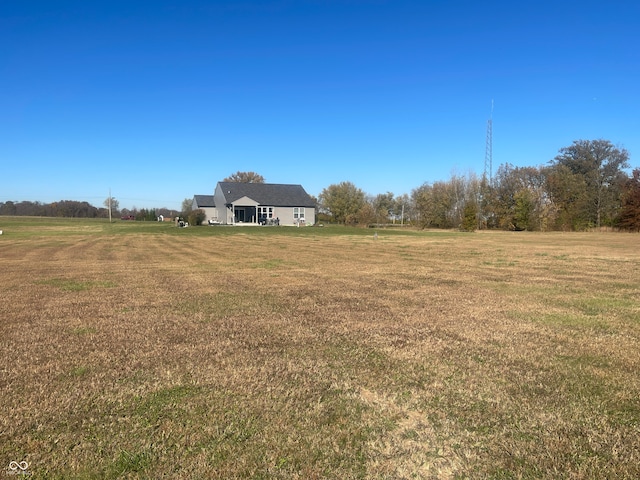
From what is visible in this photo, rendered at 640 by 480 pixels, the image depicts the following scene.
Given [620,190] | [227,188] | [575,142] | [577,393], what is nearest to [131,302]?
[577,393]

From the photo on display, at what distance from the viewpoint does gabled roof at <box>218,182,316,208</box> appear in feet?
182

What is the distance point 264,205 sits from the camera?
181 feet

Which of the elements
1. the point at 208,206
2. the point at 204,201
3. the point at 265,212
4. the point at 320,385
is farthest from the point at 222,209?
the point at 320,385

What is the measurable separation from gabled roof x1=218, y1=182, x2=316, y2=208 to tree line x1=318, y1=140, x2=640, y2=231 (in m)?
8.05

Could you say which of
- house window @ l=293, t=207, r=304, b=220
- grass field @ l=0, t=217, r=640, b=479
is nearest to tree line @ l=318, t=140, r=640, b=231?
house window @ l=293, t=207, r=304, b=220

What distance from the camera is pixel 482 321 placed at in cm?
596

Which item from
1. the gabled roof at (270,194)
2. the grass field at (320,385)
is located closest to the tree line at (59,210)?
the gabled roof at (270,194)

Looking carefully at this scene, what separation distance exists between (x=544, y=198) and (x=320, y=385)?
2233 inches

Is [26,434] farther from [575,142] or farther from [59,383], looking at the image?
[575,142]

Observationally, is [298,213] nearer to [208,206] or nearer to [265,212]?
[265,212]

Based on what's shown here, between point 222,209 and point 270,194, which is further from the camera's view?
point 270,194
